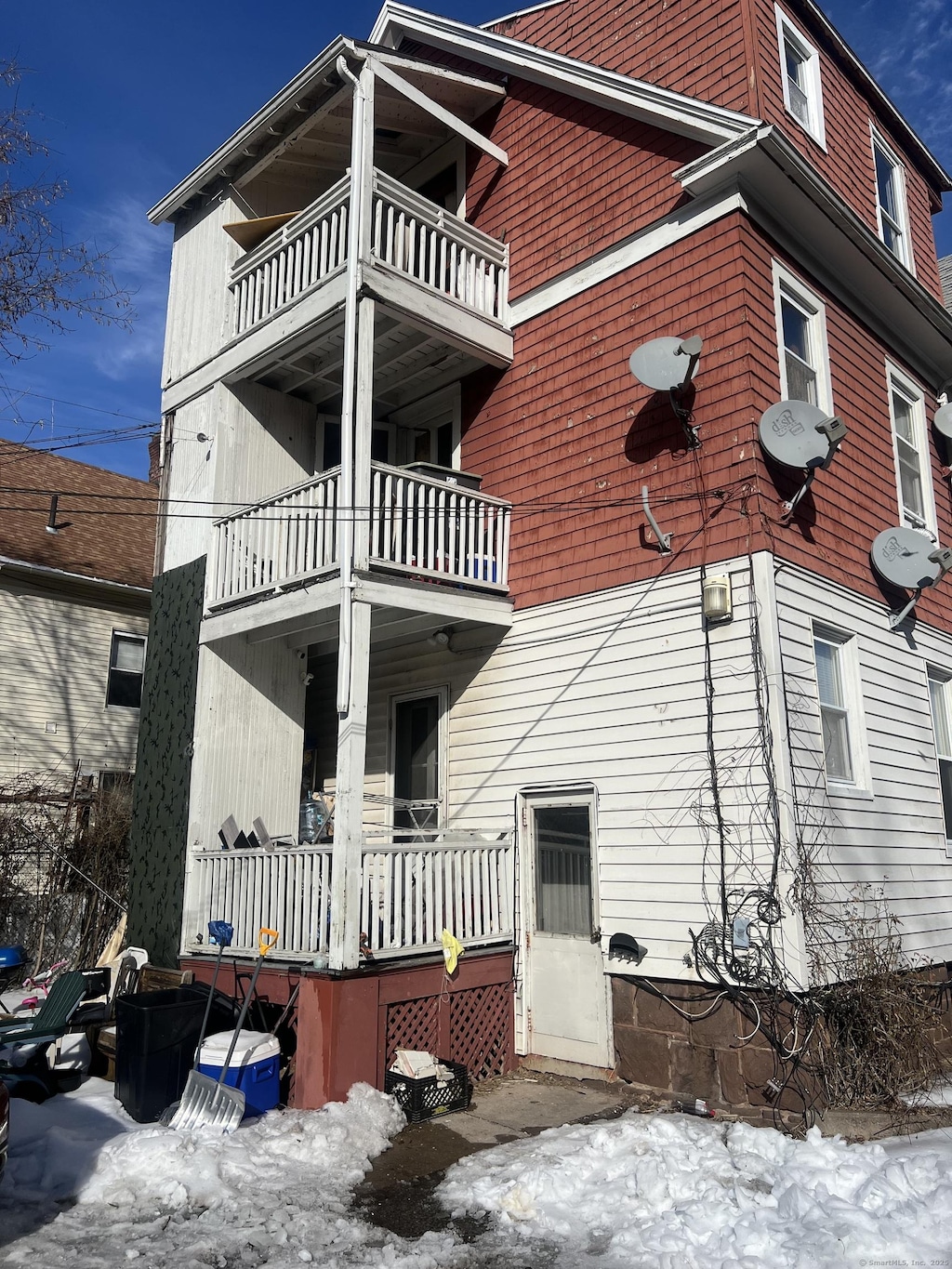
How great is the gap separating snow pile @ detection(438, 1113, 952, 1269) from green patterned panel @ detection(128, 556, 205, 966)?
17.0 feet

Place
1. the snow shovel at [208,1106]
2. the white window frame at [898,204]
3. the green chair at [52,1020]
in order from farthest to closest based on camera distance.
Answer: the white window frame at [898,204], the green chair at [52,1020], the snow shovel at [208,1106]

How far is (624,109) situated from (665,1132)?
9356mm

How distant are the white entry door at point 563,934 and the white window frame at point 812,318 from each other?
457cm

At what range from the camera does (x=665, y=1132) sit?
20.4 ft

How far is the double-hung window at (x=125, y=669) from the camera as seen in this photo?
17.3 metres

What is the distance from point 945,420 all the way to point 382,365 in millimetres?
6815

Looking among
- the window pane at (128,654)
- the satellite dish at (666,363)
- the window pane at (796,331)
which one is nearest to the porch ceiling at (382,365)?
the satellite dish at (666,363)

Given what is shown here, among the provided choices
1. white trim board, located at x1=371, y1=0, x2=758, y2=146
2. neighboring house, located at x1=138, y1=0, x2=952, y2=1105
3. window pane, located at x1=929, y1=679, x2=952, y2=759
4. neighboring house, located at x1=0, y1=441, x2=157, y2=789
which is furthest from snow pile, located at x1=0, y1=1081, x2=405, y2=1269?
neighboring house, located at x1=0, y1=441, x2=157, y2=789

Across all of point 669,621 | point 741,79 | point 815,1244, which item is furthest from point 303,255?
point 815,1244

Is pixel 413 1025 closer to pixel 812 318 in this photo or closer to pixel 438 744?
pixel 438 744

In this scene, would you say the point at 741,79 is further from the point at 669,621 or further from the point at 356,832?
the point at 356,832

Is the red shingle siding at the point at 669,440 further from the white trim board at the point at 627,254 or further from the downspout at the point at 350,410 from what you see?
the downspout at the point at 350,410

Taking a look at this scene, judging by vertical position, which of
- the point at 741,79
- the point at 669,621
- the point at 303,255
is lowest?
the point at 669,621

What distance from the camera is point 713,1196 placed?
17.4ft
